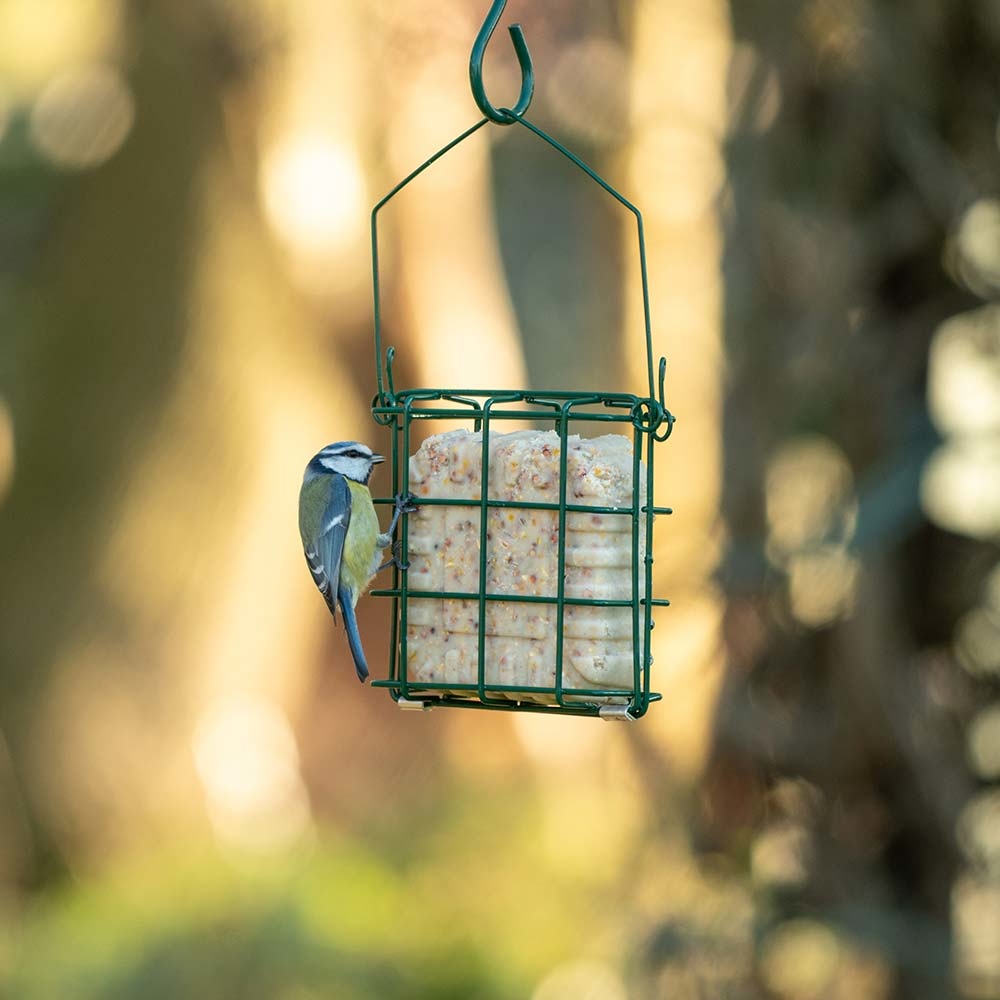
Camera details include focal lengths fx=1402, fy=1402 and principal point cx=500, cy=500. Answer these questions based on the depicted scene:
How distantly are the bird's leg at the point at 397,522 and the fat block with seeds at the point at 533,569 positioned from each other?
0.08m

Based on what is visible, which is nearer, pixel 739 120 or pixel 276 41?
pixel 739 120

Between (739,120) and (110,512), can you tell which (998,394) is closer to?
(739,120)

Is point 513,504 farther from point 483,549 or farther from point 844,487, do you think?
point 844,487

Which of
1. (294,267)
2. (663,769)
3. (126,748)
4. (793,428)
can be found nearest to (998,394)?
(793,428)

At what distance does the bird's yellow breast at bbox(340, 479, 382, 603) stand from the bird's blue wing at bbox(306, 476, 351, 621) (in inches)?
0.7

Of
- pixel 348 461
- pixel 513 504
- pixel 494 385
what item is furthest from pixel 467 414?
pixel 494 385

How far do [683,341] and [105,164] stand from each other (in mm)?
3387

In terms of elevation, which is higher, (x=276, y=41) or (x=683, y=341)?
(x=276, y=41)

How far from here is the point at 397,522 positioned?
10.6 ft

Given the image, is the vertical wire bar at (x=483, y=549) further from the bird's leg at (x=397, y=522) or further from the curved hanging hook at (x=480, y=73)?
the curved hanging hook at (x=480, y=73)

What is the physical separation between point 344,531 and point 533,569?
667mm

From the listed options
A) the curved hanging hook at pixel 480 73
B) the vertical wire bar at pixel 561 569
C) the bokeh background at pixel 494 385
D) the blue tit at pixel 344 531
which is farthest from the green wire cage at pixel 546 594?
the bokeh background at pixel 494 385

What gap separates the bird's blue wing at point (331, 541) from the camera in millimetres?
3479

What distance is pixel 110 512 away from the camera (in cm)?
741
